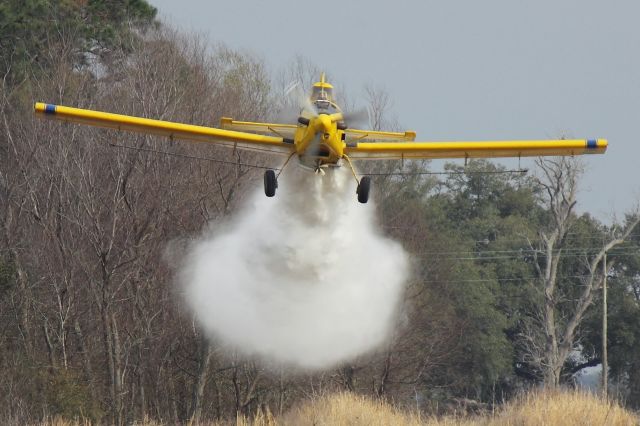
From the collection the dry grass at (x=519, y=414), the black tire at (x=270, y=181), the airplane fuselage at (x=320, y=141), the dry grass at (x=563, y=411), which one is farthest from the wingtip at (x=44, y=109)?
the dry grass at (x=563, y=411)

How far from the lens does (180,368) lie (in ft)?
112

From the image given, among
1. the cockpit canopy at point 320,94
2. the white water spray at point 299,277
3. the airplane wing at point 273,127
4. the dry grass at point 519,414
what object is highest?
the cockpit canopy at point 320,94

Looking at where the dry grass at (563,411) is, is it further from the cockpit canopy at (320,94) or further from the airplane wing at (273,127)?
the cockpit canopy at (320,94)

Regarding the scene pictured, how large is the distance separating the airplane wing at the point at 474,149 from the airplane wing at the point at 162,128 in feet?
5.64

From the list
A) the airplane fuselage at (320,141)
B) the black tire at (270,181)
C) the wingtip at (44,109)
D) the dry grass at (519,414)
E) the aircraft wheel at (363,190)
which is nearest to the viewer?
the airplane fuselage at (320,141)

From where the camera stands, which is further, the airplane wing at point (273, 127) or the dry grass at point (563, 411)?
the airplane wing at point (273, 127)

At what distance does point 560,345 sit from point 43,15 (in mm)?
22851

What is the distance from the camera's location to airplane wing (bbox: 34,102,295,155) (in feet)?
71.3

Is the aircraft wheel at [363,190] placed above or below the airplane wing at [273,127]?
below

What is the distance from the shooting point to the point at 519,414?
2052 centimetres

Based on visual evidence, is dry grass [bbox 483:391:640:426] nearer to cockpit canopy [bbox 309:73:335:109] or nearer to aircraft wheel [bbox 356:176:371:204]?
aircraft wheel [bbox 356:176:371:204]

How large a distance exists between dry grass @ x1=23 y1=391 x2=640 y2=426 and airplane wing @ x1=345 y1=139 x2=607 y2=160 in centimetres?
487

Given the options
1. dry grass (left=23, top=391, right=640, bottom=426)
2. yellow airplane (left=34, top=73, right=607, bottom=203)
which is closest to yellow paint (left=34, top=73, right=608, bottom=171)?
yellow airplane (left=34, top=73, right=607, bottom=203)

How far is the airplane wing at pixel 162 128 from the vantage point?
21.7 m
